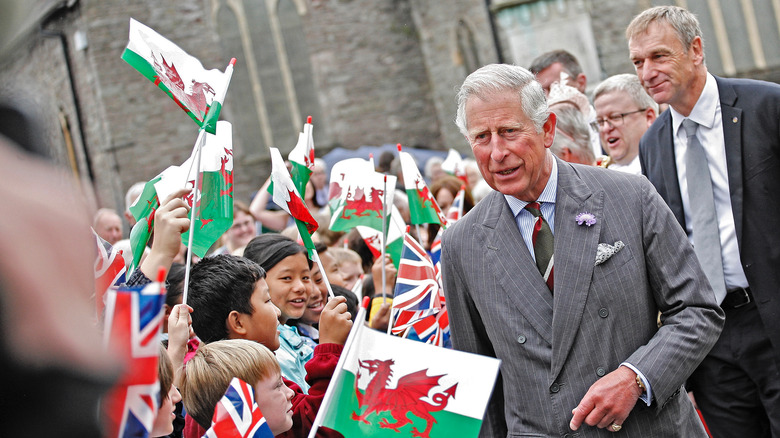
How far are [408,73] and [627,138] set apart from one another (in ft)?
45.7

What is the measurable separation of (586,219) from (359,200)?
2391 millimetres

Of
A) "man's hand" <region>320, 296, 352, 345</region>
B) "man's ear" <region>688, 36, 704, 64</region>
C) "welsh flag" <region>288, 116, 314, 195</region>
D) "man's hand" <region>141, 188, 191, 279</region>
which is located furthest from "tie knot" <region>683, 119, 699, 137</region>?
"man's hand" <region>141, 188, 191, 279</region>

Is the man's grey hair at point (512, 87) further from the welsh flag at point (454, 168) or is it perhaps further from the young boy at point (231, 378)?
the welsh flag at point (454, 168)

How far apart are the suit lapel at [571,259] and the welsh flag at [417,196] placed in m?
2.23

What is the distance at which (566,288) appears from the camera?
2707 mm

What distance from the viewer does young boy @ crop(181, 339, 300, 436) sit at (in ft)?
9.82

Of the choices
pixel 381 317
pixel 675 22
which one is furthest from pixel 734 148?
pixel 381 317

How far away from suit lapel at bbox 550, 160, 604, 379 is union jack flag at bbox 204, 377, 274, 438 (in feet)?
3.09

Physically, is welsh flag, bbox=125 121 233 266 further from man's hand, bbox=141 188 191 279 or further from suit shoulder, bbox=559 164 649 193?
suit shoulder, bbox=559 164 649 193

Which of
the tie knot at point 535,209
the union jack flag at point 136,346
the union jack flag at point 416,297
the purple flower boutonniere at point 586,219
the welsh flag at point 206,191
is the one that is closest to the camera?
the union jack flag at point 136,346

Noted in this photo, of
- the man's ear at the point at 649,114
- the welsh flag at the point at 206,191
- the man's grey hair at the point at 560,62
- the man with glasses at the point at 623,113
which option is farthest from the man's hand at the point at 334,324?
the man's grey hair at the point at 560,62

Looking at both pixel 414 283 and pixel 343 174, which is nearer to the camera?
pixel 414 283

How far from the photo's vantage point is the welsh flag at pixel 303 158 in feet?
14.7

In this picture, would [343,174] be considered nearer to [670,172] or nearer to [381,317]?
[381,317]
